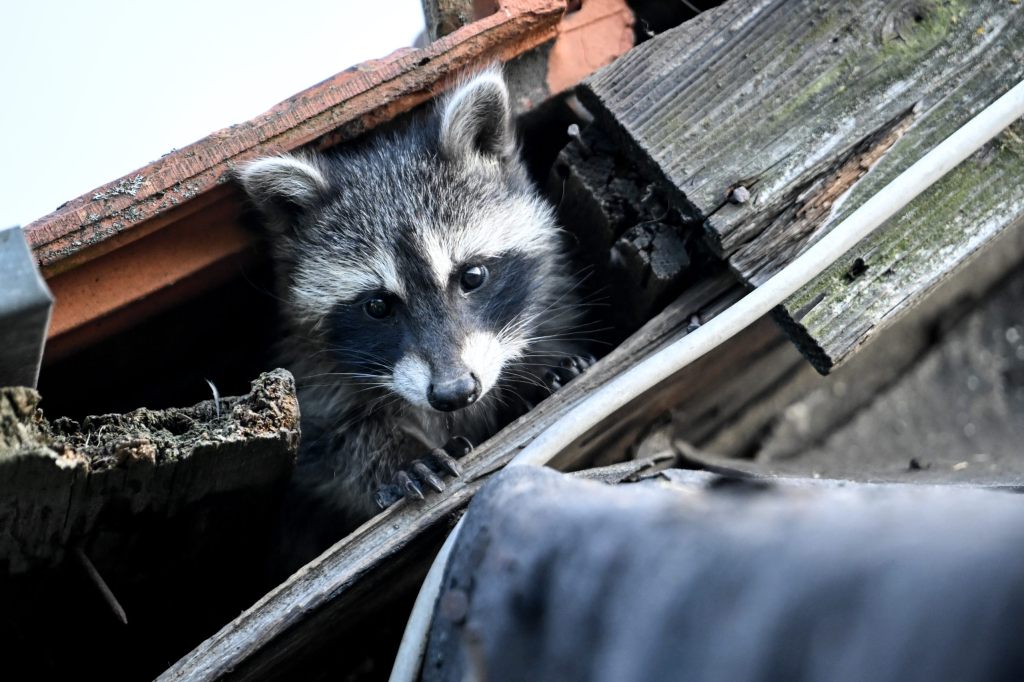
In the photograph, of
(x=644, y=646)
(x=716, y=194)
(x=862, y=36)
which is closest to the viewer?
(x=644, y=646)

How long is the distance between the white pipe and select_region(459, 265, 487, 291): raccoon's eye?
1.07 m

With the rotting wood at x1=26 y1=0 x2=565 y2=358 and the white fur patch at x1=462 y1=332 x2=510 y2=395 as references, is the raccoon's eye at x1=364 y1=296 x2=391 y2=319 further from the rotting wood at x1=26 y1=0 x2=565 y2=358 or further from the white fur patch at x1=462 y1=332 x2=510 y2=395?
the rotting wood at x1=26 y1=0 x2=565 y2=358

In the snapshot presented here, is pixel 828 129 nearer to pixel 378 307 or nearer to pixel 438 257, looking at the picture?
pixel 438 257

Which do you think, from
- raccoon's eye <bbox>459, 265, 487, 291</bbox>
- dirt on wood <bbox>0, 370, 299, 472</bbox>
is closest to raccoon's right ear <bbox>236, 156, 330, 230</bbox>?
raccoon's eye <bbox>459, 265, 487, 291</bbox>

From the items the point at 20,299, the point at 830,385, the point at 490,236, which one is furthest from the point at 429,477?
the point at 830,385

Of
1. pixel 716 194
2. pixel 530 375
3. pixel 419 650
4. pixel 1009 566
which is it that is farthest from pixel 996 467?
pixel 1009 566

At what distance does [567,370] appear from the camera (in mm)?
2490

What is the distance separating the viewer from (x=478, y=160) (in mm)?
2717

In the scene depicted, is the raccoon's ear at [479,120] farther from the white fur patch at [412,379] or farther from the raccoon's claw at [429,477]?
the raccoon's claw at [429,477]

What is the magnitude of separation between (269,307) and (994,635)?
2.36 m

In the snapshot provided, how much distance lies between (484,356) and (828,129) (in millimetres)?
1007

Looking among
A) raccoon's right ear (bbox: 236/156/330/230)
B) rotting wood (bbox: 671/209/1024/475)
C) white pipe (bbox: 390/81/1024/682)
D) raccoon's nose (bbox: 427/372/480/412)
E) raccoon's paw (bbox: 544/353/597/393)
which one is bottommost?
rotting wood (bbox: 671/209/1024/475)

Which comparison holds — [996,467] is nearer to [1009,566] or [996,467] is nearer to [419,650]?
[419,650]

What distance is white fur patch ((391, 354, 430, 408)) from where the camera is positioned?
2.37m
